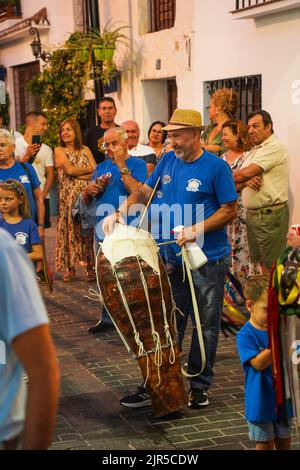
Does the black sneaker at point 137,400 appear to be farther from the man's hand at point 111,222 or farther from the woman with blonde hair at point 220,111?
the woman with blonde hair at point 220,111

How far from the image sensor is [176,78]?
13391mm

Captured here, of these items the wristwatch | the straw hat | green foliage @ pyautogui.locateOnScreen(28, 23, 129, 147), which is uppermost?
green foliage @ pyautogui.locateOnScreen(28, 23, 129, 147)

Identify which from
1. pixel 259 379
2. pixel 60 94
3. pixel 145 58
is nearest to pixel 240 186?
pixel 259 379

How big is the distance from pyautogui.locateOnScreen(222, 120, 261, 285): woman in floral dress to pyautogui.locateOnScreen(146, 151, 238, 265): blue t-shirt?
2.57m

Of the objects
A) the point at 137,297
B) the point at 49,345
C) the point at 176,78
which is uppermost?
the point at 176,78

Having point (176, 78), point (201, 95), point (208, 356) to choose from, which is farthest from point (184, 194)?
point (176, 78)

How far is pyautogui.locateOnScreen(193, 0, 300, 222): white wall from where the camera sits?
32.9ft

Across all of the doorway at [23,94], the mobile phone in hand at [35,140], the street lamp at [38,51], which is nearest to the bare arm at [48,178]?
the mobile phone in hand at [35,140]

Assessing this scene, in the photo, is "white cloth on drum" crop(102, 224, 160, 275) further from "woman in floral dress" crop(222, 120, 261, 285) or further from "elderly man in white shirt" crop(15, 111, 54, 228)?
"elderly man in white shirt" crop(15, 111, 54, 228)

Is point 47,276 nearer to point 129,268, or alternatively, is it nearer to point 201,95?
point 129,268

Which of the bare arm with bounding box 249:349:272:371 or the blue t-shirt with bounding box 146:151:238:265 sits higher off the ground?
the blue t-shirt with bounding box 146:151:238:265

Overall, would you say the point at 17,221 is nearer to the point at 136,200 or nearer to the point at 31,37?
the point at 136,200

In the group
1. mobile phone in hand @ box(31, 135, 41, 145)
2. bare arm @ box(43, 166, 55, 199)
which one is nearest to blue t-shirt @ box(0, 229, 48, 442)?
mobile phone in hand @ box(31, 135, 41, 145)

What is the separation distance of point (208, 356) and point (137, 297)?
685 millimetres
